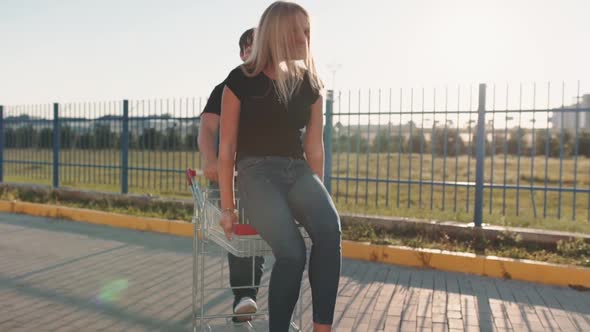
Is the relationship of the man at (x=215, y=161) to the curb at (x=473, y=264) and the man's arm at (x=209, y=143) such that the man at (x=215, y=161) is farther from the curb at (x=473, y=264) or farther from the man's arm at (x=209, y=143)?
the curb at (x=473, y=264)

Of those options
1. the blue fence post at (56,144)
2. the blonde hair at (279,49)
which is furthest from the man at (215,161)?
the blue fence post at (56,144)

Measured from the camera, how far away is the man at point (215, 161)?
344 centimetres

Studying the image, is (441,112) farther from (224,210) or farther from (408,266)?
(224,210)

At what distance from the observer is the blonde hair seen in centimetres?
272

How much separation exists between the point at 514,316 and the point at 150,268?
321 centimetres

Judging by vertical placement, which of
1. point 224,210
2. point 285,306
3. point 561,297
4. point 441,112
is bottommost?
point 561,297

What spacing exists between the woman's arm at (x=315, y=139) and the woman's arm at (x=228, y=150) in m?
0.41

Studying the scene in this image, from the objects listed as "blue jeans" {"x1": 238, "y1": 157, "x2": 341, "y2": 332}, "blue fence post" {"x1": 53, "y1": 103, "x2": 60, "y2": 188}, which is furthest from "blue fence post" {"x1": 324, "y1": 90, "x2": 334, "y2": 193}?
"blue fence post" {"x1": 53, "y1": 103, "x2": 60, "y2": 188}

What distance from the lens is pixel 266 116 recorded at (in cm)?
282

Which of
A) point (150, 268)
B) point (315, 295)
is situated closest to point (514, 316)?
point (315, 295)

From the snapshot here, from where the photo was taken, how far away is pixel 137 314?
13.3ft

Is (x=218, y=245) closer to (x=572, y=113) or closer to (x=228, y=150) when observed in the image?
(x=228, y=150)

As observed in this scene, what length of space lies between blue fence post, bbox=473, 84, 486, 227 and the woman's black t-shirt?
4327 mm

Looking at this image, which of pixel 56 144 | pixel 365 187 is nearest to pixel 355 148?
pixel 365 187
